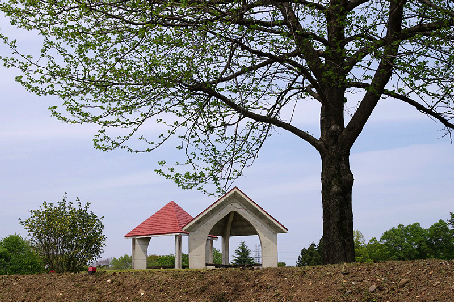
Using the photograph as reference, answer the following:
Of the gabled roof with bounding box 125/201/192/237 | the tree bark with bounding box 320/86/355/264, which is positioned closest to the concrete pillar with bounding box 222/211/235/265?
the gabled roof with bounding box 125/201/192/237

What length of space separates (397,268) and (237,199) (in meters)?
9.62

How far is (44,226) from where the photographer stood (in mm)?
17312

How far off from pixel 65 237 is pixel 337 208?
11.6m

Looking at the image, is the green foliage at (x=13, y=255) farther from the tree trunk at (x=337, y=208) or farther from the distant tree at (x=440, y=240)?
the distant tree at (x=440, y=240)

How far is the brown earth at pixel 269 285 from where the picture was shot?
8.38 m

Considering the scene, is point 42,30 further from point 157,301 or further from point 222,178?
point 157,301

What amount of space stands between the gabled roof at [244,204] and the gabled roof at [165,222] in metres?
1.73

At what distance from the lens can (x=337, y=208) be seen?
1117 cm

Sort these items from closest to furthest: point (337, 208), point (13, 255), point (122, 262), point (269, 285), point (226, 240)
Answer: point (269, 285), point (337, 208), point (226, 240), point (13, 255), point (122, 262)

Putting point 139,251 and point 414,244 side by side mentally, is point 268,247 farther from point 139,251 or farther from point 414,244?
point 414,244

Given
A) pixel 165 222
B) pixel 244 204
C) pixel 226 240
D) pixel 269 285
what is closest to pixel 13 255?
pixel 165 222

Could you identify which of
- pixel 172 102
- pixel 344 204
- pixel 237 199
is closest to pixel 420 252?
pixel 237 199

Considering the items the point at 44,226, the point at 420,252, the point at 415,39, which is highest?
the point at 415,39

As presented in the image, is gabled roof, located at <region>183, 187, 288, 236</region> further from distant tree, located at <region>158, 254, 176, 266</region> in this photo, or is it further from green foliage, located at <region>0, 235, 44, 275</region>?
distant tree, located at <region>158, 254, 176, 266</region>
